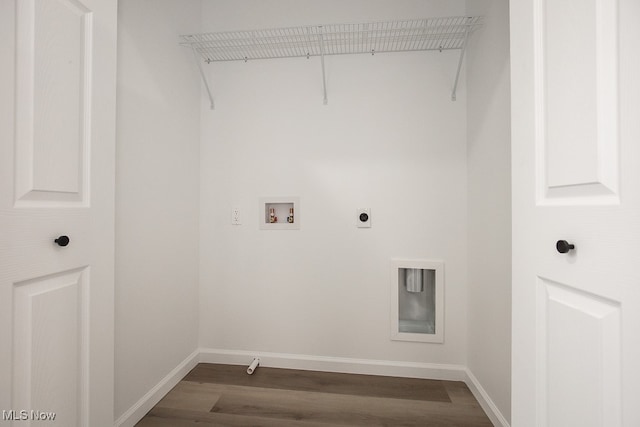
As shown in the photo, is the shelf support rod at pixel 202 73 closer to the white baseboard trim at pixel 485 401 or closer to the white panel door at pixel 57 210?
the white panel door at pixel 57 210

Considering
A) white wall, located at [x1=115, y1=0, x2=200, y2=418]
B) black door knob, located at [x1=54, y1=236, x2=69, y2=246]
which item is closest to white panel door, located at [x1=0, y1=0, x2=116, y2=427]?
black door knob, located at [x1=54, y1=236, x2=69, y2=246]

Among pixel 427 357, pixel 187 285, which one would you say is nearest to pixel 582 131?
pixel 427 357

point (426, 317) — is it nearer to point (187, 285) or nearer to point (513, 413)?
point (513, 413)

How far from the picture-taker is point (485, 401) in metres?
1.38

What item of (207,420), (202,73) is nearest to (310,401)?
(207,420)

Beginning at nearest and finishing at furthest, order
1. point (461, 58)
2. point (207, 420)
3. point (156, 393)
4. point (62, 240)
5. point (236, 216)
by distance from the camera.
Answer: point (62, 240) < point (207, 420) < point (156, 393) < point (461, 58) < point (236, 216)

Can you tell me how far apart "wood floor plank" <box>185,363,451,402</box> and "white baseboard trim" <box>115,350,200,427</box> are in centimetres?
6

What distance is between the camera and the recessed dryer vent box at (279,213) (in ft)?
5.81

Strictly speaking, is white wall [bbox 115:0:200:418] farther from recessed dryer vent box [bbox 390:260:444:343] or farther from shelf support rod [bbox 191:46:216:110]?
recessed dryer vent box [bbox 390:260:444:343]

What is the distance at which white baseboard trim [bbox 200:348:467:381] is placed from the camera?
1646 millimetres

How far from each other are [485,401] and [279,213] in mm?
1563

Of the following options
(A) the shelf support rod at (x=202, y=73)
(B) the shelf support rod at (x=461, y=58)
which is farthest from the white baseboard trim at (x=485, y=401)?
(A) the shelf support rod at (x=202, y=73)

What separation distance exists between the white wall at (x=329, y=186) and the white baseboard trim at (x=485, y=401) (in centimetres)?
12

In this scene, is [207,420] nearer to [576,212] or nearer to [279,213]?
[279,213]
